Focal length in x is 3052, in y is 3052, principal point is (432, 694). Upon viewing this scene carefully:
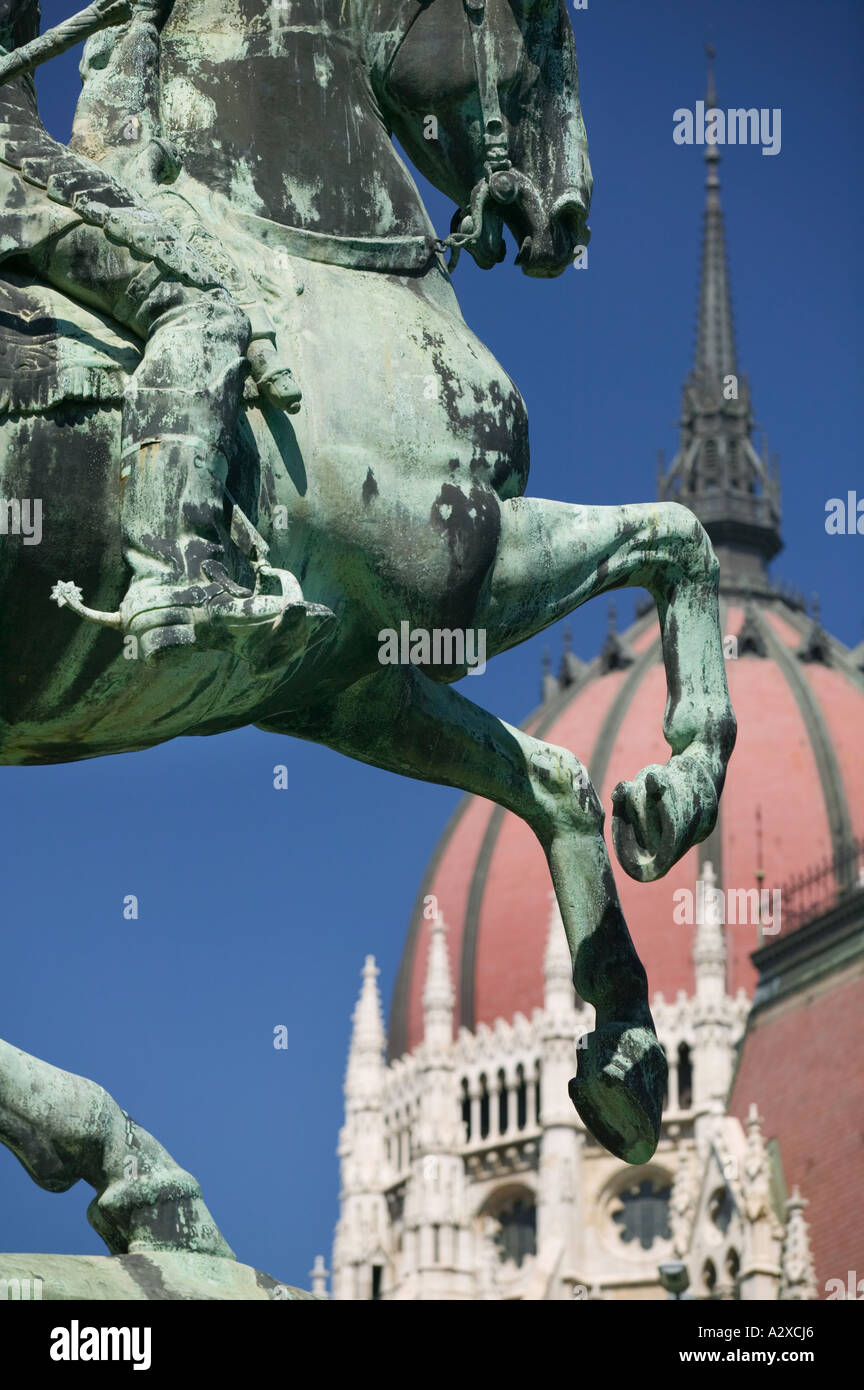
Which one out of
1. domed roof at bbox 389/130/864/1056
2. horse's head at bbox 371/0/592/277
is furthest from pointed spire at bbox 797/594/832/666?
horse's head at bbox 371/0/592/277

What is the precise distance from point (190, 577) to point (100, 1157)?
134 cm

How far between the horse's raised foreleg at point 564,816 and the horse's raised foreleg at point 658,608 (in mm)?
274

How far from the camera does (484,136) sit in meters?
7.89

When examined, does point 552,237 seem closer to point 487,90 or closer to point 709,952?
point 487,90

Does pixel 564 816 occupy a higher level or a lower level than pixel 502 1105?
lower

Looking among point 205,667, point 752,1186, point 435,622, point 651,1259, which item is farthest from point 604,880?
point 651,1259

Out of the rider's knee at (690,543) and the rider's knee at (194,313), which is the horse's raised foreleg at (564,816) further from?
the rider's knee at (194,313)

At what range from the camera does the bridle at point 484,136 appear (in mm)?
7773

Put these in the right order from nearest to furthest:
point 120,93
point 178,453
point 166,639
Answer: point 166,639 < point 178,453 < point 120,93

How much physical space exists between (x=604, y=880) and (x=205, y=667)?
1.56 meters

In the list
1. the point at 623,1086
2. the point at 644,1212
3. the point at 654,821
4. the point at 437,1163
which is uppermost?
the point at 437,1163

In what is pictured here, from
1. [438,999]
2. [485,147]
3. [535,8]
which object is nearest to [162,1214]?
[485,147]

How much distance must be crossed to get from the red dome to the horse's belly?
229ft

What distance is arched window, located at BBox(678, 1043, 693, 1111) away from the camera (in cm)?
7675
